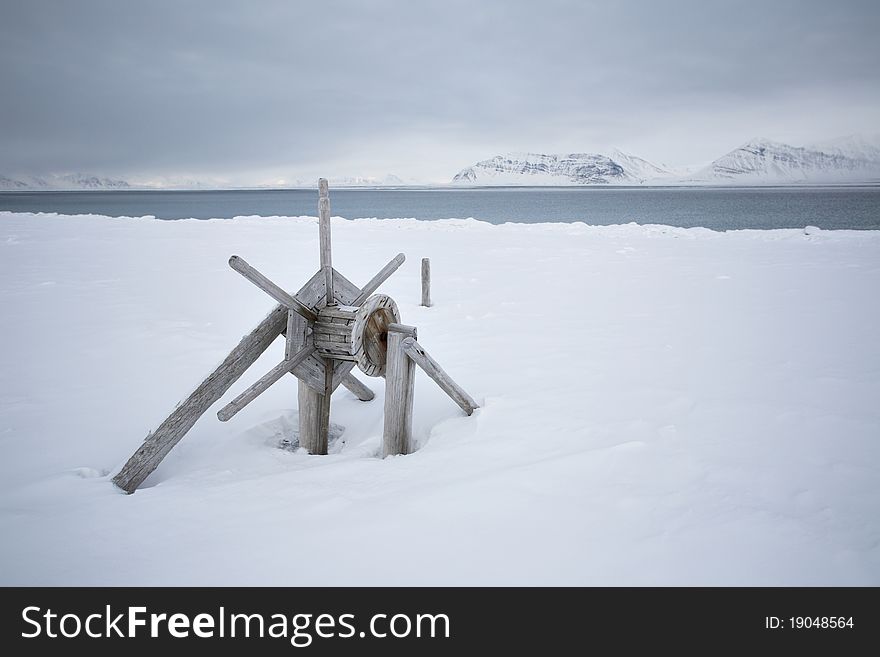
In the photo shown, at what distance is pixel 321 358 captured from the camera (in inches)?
219

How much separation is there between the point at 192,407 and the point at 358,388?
2.31 m

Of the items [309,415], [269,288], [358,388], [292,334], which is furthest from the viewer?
[358,388]

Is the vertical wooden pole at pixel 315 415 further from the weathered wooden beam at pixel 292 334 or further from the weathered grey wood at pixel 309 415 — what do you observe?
the weathered wooden beam at pixel 292 334

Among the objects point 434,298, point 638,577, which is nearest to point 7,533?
point 638,577

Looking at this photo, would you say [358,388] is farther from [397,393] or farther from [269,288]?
[269,288]

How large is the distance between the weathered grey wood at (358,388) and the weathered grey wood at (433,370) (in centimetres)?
141

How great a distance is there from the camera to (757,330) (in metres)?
9.83

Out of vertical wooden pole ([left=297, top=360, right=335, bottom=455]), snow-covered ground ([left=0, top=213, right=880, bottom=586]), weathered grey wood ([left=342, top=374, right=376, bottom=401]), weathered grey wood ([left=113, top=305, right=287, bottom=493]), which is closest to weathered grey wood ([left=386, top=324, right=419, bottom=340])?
vertical wooden pole ([left=297, top=360, right=335, bottom=455])

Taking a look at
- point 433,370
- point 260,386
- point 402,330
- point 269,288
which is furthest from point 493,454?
point 269,288

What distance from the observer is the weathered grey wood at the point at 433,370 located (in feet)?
17.5

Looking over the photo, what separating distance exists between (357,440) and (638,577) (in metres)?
3.67

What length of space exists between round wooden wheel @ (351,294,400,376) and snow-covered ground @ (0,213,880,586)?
0.97m

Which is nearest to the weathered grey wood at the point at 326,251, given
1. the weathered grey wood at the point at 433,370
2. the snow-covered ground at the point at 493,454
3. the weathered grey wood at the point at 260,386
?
the weathered grey wood at the point at 260,386
